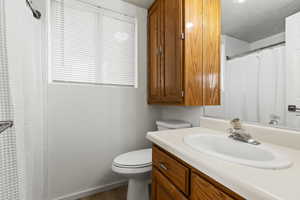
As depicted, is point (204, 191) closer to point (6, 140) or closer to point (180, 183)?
point (180, 183)

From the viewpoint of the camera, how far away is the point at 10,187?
2.03 ft

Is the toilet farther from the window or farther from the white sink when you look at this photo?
the window

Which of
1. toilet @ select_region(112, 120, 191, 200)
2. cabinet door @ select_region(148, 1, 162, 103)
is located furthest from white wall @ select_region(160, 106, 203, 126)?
cabinet door @ select_region(148, 1, 162, 103)

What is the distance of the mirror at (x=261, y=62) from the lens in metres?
0.70

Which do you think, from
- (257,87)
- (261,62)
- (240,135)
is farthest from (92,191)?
(261,62)

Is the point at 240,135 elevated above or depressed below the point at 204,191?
above

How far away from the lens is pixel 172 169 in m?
0.70

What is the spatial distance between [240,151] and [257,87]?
0.42m

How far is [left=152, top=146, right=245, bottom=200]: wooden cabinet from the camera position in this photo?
1.53ft

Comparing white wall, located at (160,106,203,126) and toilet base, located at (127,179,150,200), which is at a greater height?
white wall, located at (160,106,203,126)

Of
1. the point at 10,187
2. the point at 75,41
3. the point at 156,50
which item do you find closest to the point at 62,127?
the point at 10,187

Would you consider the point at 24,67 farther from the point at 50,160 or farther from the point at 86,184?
the point at 86,184

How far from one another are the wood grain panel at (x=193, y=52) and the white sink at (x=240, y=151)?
0.36 m

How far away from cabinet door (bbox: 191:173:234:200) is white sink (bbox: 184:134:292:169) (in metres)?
0.12
